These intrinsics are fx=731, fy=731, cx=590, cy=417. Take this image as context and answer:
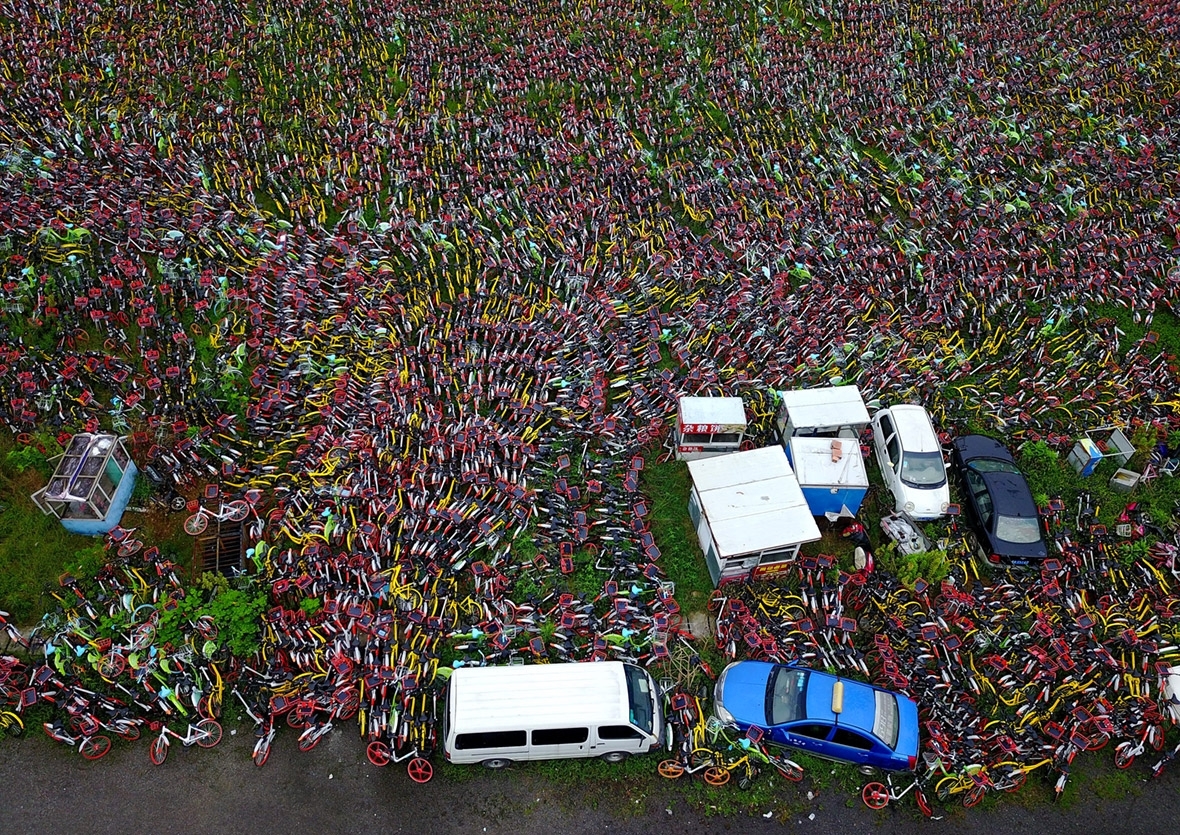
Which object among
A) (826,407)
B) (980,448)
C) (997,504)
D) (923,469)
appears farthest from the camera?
(980,448)

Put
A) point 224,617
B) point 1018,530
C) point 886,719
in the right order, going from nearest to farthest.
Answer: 1. point 886,719
2. point 224,617
3. point 1018,530

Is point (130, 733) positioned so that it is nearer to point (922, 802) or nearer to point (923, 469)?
point (922, 802)

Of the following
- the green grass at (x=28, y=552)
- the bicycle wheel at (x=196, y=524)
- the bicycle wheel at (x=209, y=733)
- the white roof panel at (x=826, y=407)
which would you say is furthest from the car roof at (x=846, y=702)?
the green grass at (x=28, y=552)

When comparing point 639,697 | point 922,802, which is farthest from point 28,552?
point 922,802

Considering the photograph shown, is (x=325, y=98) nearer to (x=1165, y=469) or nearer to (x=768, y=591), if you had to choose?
(x=768, y=591)

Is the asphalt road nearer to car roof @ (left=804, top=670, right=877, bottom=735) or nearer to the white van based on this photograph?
the white van

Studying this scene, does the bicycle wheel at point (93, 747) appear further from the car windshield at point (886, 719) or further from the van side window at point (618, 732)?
the car windshield at point (886, 719)

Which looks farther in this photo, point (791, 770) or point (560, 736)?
point (791, 770)

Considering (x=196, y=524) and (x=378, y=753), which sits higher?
(x=196, y=524)

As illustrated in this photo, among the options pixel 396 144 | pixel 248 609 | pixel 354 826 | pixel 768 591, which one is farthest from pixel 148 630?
pixel 396 144
